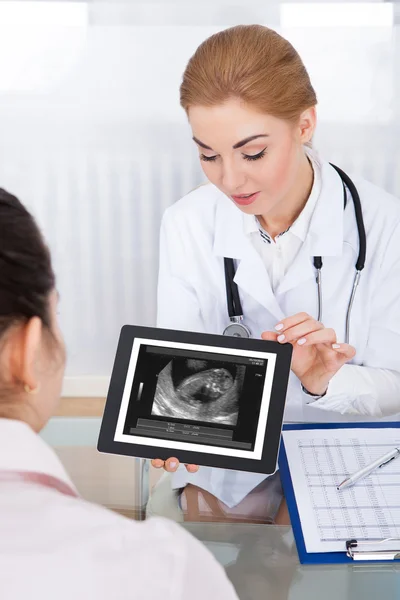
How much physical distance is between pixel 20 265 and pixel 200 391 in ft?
1.59

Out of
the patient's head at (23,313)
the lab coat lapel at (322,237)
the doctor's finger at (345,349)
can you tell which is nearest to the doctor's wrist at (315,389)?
the doctor's finger at (345,349)

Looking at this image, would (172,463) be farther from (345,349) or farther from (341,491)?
(345,349)

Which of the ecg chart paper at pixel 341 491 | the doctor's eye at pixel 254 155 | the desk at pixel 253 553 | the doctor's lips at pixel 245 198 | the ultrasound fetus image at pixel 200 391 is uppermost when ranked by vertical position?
the doctor's eye at pixel 254 155

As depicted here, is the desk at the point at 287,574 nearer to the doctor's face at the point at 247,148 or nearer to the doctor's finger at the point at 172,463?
the doctor's finger at the point at 172,463

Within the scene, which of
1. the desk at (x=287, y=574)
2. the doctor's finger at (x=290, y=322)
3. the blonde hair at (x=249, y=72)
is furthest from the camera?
the blonde hair at (x=249, y=72)

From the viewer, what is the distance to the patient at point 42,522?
1.69 ft

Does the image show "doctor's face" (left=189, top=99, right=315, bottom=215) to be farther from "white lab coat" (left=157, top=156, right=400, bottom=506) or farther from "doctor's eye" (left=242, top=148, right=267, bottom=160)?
"white lab coat" (left=157, top=156, right=400, bottom=506)

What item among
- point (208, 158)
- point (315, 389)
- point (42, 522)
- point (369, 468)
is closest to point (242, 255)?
point (208, 158)

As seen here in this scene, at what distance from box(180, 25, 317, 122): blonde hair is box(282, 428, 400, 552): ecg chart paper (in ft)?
1.95

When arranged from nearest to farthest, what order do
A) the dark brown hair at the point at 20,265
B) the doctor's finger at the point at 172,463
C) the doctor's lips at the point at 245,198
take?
the dark brown hair at the point at 20,265
the doctor's finger at the point at 172,463
the doctor's lips at the point at 245,198

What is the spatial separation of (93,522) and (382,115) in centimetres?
174

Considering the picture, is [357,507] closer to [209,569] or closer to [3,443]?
[209,569]

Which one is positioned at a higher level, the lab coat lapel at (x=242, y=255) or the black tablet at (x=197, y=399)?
the lab coat lapel at (x=242, y=255)

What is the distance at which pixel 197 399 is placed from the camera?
41.7 inches
